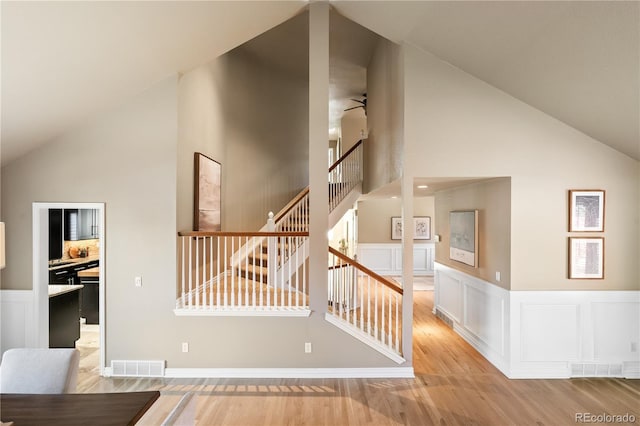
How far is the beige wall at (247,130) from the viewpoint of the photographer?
443 centimetres

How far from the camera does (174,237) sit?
3947 millimetres

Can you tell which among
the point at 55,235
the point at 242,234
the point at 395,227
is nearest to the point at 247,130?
the point at 242,234

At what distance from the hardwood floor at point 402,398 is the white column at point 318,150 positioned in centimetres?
95

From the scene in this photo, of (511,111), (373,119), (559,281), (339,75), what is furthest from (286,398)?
(339,75)

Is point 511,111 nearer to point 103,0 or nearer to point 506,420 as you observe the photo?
point 506,420

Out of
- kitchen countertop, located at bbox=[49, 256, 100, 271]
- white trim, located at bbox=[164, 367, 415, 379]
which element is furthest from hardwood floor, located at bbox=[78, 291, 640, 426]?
kitchen countertop, located at bbox=[49, 256, 100, 271]

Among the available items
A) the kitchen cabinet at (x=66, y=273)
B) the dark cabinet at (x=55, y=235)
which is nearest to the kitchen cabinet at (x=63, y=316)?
the kitchen cabinet at (x=66, y=273)

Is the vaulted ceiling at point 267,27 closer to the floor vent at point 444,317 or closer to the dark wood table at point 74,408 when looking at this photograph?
the dark wood table at point 74,408

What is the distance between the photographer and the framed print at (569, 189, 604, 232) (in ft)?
12.5

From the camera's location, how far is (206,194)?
4797 mm

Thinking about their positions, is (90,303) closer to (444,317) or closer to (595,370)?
(444,317)

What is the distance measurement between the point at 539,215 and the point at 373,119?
3.16m

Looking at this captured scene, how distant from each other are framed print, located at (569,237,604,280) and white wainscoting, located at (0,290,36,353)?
6.31 metres

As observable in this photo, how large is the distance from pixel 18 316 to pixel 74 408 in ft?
9.86
